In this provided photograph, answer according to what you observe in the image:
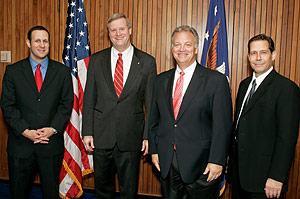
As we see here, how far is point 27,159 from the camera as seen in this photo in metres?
2.56

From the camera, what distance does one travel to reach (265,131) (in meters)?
1.94

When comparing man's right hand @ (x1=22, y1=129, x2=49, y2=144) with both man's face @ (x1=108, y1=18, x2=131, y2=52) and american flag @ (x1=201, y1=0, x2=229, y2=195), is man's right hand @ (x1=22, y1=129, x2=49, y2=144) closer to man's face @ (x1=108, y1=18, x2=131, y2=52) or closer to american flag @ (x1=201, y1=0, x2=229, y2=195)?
man's face @ (x1=108, y1=18, x2=131, y2=52)

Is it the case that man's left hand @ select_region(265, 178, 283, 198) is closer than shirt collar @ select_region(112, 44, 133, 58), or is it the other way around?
man's left hand @ select_region(265, 178, 283, 198)

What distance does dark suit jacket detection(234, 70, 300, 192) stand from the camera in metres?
1.84

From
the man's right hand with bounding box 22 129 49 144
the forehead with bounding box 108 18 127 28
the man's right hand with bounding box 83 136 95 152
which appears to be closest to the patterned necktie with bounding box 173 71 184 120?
the forehead with bounding box 108 18 127 28

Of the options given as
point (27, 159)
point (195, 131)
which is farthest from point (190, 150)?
point (27, 159)

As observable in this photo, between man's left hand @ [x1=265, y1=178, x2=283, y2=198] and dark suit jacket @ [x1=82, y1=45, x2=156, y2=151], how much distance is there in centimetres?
114

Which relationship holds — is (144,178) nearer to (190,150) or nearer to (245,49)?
(190,150)

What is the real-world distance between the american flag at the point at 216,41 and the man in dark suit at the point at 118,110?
82cm

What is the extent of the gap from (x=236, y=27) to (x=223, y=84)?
1.58 meters

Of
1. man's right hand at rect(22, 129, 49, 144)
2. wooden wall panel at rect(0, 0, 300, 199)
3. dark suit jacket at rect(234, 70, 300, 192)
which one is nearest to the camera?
dark suit jacket at rect(234, 70, 300, 192)

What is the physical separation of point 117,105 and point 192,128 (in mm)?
830

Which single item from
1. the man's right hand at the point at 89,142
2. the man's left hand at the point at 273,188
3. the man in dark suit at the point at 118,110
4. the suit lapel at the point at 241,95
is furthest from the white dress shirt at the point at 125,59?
the man's left hand at the point at 273,188

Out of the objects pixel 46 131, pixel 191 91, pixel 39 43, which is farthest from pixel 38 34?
pixel 191 91
